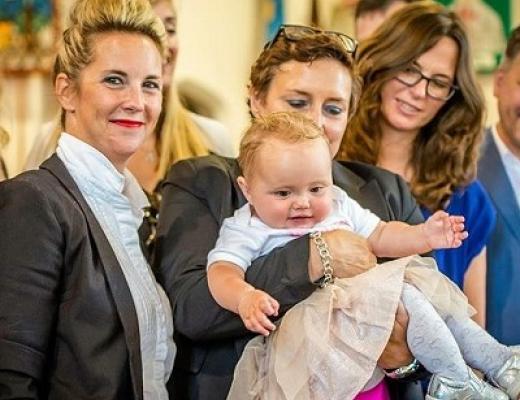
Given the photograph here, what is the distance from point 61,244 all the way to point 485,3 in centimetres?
306

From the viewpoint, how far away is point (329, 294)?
1.71 metres

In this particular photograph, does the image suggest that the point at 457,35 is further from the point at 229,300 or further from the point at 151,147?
the point at 229,300

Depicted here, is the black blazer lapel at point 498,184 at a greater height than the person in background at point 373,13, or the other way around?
the person in background at point 373,13

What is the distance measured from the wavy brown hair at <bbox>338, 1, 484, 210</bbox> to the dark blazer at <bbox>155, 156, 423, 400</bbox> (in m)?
0.35

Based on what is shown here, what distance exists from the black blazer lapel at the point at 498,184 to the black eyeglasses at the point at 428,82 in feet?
1.12

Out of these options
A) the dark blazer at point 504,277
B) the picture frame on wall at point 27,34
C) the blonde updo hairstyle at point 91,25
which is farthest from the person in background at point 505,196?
the picture frame on wall at point 27,34

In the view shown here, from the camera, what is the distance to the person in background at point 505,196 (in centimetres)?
252

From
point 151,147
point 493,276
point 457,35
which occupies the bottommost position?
point 493,276

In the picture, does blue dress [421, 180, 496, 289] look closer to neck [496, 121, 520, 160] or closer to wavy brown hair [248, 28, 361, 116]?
neck [496, 121, 520, 160]

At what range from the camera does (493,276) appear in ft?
8.29

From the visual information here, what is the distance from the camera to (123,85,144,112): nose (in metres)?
1.87

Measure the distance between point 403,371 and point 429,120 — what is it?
0.84 m

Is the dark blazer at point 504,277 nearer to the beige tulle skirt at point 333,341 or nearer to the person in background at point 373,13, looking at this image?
the beige tulle skirt at point 333,341

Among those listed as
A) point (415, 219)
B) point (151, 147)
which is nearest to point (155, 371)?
point (415, 219)
